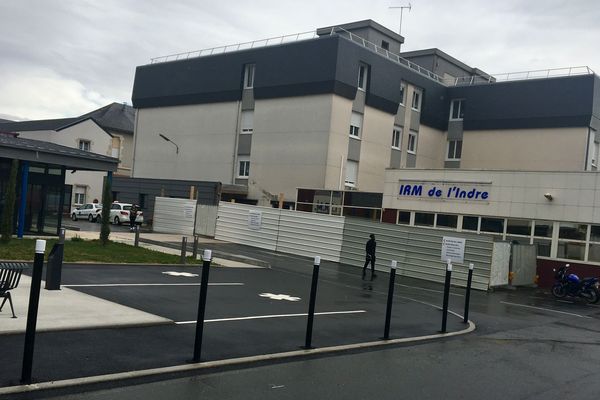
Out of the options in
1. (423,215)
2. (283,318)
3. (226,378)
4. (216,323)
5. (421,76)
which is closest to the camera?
(226,378)

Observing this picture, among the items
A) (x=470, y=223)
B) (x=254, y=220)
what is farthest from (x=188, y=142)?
(x=470, y=223)

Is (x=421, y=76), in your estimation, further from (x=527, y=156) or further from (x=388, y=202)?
(x=388, y=202)

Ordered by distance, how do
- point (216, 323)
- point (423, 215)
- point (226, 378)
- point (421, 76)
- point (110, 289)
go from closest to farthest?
point (226, 378)
point (216, 323)
point (110, 289)
point (423, 215)
point (421, 76)

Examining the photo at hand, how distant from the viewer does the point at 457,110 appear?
45219 millimetres

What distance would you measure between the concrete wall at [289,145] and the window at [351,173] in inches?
93.9

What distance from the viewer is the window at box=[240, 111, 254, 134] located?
40469mm

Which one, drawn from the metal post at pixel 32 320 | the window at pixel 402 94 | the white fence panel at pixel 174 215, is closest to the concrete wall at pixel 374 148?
the window at pixel 402 94

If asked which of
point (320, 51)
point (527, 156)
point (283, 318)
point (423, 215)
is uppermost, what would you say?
point (320, 51)

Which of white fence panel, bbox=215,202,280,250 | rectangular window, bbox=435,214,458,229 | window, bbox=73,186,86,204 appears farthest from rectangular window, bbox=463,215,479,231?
window, bbox=73,186,86,204

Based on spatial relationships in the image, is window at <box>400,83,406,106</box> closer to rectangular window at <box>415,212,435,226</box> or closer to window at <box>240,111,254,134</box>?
→ window at <box>240,111,254,134</box>

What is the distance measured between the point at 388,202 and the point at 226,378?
2473 centimetres

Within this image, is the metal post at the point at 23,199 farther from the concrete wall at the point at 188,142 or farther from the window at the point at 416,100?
the window at the point at 416,100

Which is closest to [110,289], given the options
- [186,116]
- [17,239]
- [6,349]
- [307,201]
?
[6,349]

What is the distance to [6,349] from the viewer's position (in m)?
6.59
